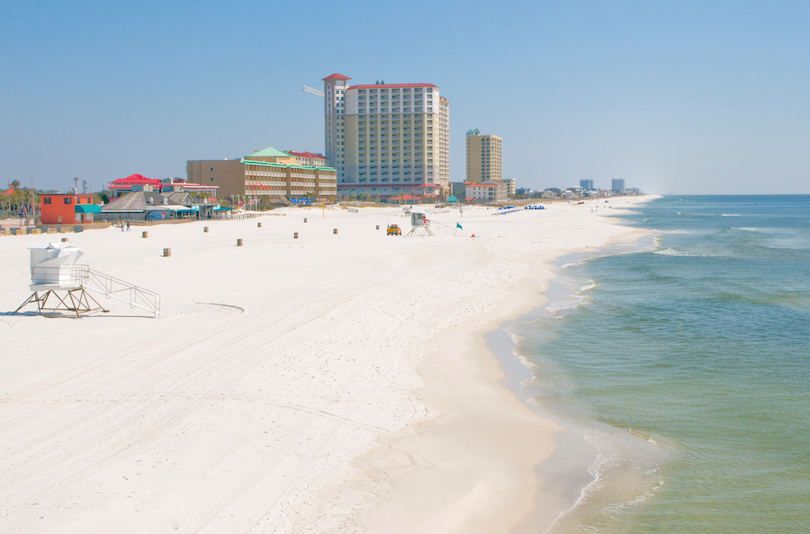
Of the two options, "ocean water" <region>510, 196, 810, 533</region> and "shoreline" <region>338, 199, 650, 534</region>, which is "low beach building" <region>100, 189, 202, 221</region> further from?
"shoreline" <region>338, 199, 650, 534</region>

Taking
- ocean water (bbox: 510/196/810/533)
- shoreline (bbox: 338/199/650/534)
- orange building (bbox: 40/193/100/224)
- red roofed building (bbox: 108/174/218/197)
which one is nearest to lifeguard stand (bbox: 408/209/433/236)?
ocean water (bbox: 510/196/810/533)

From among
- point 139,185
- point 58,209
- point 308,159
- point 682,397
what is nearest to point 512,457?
point 682,397

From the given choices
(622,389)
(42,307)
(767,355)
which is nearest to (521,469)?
(622,389)

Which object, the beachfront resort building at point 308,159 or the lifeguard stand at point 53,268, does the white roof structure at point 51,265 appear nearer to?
the lifeguard stand at point 53,268

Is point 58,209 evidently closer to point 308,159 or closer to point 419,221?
point 419,221

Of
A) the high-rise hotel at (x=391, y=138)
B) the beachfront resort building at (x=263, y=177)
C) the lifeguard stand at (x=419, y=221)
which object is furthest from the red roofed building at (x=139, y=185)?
the high-rise hotel at (x=391, y=138)

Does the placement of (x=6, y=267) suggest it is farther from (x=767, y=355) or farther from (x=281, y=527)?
(x=767, y=355)
